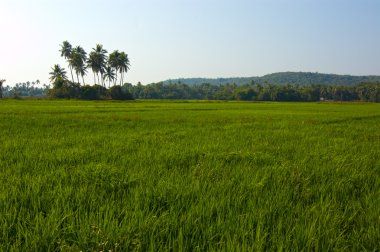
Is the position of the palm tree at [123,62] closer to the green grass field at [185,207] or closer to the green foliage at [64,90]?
the green foliage at [64,90]

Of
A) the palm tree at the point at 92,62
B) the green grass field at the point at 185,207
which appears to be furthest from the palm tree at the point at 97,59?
→ the green grass field at the point at 185,207

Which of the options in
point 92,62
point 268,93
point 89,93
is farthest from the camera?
point 268,93

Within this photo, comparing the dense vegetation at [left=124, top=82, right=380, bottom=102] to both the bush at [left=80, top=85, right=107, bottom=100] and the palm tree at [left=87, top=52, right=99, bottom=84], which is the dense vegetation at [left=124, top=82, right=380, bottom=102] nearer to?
the palm tree at [left=87, top=52, right=99, bottom=84]

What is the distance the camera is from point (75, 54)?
85438 mm

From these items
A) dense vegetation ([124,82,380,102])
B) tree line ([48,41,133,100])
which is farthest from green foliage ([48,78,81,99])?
dense vegetation ([124,82,380,102])

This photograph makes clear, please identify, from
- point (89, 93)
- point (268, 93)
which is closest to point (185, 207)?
point (89, 93)

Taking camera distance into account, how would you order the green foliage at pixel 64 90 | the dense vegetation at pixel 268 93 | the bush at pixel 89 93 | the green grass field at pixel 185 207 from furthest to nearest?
1. the dense vegetation at pixel 268 93
2. the green foliage at pixel 64 90
3. the bush at pixel 89 93
4. the green grass field at pixel 185 207

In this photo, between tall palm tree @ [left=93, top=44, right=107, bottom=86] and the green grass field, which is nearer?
the green grass field

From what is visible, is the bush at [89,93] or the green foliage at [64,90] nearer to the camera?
the bush at [89,93]

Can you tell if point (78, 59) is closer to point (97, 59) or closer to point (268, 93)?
point (97, 59)

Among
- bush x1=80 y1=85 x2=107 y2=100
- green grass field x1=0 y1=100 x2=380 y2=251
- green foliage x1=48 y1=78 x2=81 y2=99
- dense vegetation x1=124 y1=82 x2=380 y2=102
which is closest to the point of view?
green grass field x1=0 y1=100 x2=380 y2=251

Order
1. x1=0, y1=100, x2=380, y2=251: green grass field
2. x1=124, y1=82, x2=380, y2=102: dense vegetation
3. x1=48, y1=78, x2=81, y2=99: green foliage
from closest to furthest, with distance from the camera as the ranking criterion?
x1=0, y1=100, x2=380, y2=251: green grass field < x1=48, y1=78, x2=81, y2=99: green foliage < x1=124, y1=82, x2=380, y2=102: dense vegetation

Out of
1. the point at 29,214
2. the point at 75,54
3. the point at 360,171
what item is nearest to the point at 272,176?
the point at 360,171

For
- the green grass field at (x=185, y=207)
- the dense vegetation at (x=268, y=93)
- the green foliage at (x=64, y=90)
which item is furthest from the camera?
the dense vegetation at (x=268, y=93)
